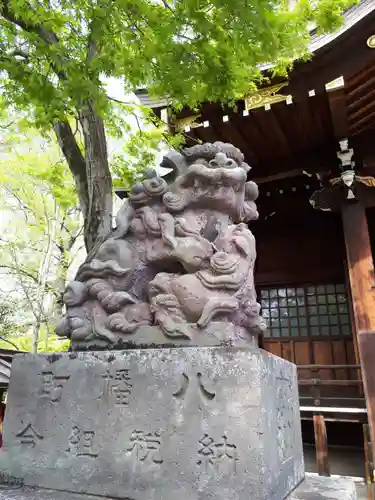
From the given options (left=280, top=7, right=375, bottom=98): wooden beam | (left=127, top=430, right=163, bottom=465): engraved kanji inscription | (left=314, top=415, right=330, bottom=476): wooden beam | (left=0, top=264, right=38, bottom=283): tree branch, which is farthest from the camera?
(left=0, top=264, right=38, bottom=283): tree branch

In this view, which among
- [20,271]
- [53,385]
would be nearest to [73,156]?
[53,385]

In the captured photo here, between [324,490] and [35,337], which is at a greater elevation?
[35,337]

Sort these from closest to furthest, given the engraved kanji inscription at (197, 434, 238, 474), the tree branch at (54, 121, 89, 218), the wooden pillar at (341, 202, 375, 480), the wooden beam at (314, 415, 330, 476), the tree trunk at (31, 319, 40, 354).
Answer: the engraved kanji inscription at (197, 434, 238, 474), the tree branch at (54, 121, 89, 218), the wooden beam at (314, 415, 330, 476), the wooden pillar at (341, 202, 375, 480), the tree trunk at (31, 319, 40, 354)

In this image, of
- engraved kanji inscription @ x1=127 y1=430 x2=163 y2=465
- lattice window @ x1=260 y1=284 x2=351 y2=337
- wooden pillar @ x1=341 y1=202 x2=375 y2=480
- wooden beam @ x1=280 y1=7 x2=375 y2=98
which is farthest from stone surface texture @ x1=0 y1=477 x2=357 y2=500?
lattice window @ x1=260 y1=284 x2=351 y2=337

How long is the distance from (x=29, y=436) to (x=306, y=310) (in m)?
6.67

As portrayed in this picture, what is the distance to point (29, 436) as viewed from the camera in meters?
2.29

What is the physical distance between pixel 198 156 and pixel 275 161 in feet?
13.8

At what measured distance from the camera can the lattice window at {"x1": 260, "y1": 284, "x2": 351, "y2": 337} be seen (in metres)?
7.75

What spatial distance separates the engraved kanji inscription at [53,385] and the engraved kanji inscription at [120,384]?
30 centimetres

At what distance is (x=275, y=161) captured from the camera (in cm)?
662

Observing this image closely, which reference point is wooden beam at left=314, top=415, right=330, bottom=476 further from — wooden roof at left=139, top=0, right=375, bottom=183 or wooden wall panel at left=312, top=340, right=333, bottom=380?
wooden roof at left=139, top=0, right=375, bottom=183

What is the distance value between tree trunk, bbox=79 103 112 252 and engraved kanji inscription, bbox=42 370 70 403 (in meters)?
1.77

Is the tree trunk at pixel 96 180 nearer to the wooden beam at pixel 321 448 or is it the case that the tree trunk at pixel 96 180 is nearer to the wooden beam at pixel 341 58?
the wooden beam at pixel 341 58

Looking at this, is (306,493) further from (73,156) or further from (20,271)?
(20,271)
